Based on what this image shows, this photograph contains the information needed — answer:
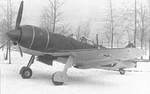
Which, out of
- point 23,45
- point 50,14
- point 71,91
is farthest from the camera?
point 50,14

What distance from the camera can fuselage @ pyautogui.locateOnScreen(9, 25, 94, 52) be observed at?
6.99 m

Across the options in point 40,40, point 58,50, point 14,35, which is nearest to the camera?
point 14,35

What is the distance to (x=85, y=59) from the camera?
306 inches

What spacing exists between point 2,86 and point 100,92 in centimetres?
299

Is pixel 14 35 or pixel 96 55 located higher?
pixel 14 35

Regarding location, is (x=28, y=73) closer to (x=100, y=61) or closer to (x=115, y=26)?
(x=100, y=61)

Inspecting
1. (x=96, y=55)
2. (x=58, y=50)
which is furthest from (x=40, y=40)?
(x=96, y=55)

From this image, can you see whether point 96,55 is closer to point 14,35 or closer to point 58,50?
point 58,50

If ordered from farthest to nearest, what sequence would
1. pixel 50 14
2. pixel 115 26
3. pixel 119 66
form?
pixel 115 26 < pixel 50 14 < pixel 119 66

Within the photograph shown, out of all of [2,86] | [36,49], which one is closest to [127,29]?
[36,49]

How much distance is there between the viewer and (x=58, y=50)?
7.66 metres

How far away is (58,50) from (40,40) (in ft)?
2.70

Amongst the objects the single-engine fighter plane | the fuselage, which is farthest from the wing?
the fuselage

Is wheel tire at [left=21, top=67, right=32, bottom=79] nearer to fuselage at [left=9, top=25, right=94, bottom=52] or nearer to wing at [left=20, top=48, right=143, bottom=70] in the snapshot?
wing at [left=20, top=48, right=143, bottom=70]
